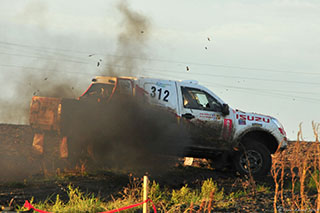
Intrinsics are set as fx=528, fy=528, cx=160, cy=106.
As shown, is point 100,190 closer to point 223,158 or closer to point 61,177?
point 61,177

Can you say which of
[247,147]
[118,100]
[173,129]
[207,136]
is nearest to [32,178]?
[118,100]

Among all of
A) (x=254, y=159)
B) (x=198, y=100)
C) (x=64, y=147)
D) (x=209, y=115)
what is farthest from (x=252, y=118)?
(x=64, y=147)

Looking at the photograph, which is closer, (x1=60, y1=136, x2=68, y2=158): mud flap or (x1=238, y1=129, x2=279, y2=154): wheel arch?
(x1=60, y1=136, x2=68, y2=158): mud flap

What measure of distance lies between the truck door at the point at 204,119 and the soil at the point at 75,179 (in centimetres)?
84

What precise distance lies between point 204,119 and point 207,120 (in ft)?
0.27

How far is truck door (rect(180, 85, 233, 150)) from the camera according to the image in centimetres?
1223

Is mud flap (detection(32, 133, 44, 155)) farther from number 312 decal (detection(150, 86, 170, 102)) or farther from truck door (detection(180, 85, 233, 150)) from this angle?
truck door (detection(180, 85, 233, 150))

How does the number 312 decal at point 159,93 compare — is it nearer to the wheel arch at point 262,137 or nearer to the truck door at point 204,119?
the truck door at point 204,119

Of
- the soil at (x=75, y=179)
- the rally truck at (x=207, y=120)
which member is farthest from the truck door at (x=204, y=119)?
the soil at (x=75, y=179)

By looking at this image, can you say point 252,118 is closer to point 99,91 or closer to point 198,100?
point 198,100

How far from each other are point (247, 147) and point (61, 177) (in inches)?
182

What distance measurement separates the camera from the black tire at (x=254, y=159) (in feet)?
41.3

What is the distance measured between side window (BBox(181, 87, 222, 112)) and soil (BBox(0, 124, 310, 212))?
1.61 m

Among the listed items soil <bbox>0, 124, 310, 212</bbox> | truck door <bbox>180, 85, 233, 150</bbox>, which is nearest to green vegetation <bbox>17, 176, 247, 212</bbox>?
soil <bbox>0, 124, 310, 212</bbox>
